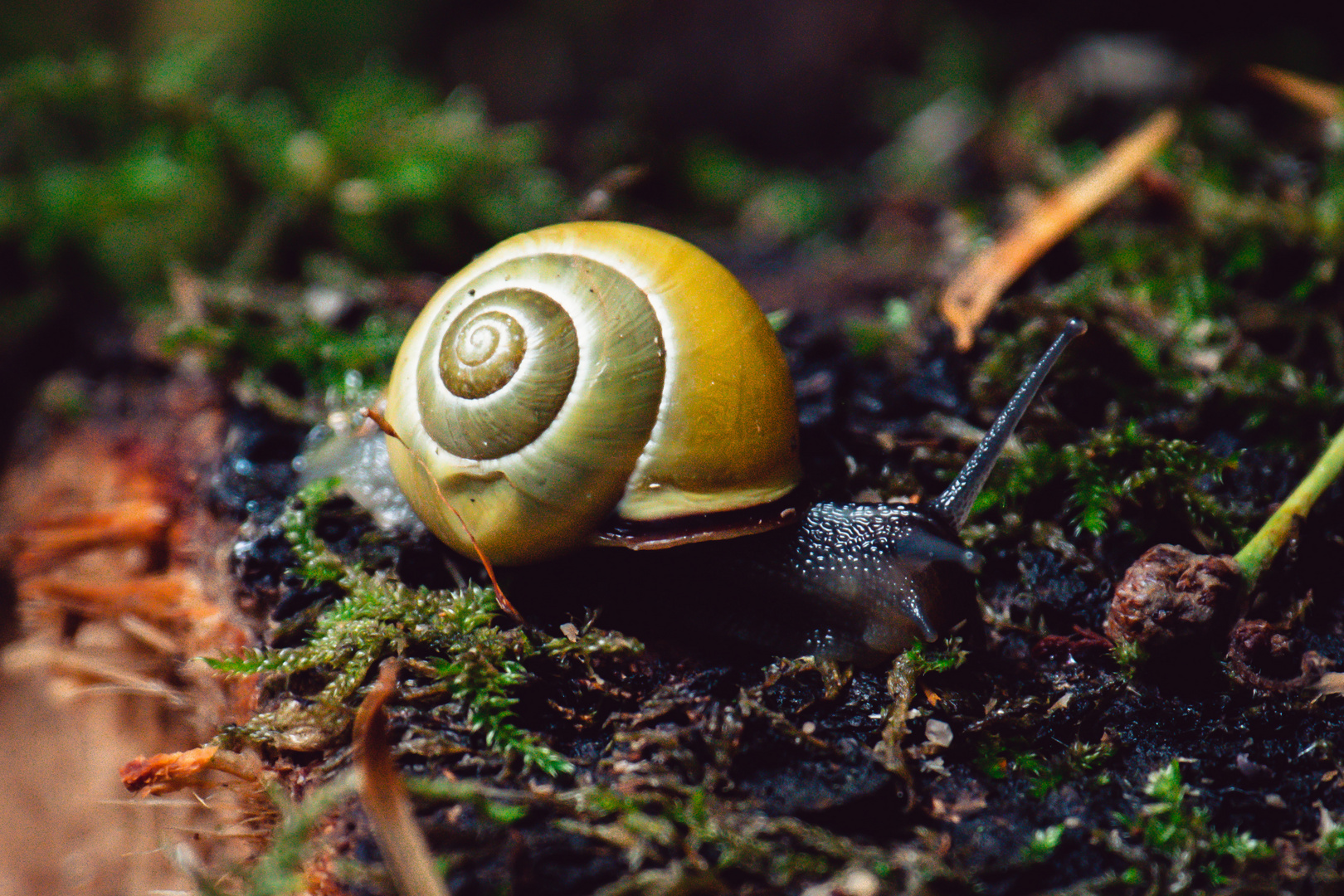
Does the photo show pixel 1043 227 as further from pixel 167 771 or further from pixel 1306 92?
pixel 167 771

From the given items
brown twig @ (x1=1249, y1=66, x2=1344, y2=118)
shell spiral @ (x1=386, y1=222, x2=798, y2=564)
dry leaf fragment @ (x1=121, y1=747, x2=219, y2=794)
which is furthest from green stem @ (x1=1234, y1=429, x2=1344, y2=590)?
dry leaf fragment @ (x1=121, y1=747, x2=219, y2=794)

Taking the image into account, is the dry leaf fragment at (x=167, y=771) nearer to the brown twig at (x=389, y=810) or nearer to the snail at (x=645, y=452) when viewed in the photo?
the brown twig at (x=389, y=810)

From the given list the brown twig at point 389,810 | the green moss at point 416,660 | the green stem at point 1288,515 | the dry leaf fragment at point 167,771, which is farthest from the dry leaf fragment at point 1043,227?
the dry leaf fragment at point 167,771

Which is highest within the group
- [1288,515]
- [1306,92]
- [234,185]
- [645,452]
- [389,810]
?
[234,185]

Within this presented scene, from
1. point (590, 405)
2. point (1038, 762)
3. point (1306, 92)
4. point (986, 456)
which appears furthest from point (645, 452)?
point (1306, 92)

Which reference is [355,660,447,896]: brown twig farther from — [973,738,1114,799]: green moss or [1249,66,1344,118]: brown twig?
[1249,66,1344,118]: brown twig
